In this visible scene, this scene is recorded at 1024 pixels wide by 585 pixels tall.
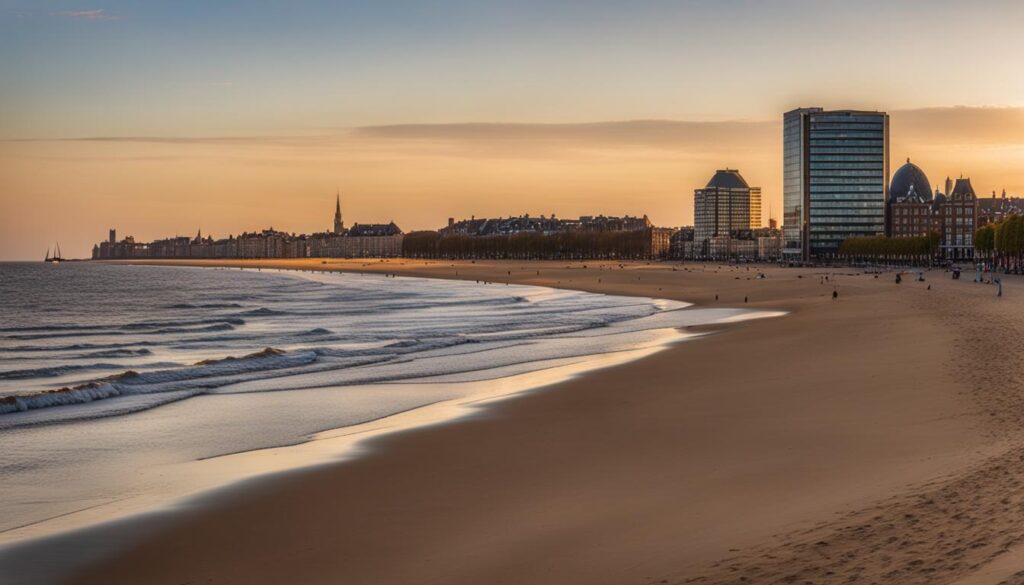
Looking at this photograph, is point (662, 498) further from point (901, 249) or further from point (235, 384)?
point (901, 249)

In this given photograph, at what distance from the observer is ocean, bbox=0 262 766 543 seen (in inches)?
550

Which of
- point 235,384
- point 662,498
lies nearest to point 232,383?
point 235,384

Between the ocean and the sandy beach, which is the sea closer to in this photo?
the ocean

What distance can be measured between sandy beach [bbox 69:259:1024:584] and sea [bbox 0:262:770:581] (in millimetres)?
1721

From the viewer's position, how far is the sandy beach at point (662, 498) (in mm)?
8336

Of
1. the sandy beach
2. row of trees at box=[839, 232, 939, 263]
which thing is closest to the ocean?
the sandy beach

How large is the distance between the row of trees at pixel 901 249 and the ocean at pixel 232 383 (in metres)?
128

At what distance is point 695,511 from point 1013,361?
14832 millimetres

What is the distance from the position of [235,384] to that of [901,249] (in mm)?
171603

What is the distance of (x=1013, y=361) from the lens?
21828mm

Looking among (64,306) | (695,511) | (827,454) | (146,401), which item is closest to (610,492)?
(695,511)

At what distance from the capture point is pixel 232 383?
1009 inches

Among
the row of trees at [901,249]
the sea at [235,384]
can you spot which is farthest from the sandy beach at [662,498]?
the row of trees at [901,249]

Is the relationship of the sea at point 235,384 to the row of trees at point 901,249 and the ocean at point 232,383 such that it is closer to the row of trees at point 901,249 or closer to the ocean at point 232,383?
the ocean at point 232,383
